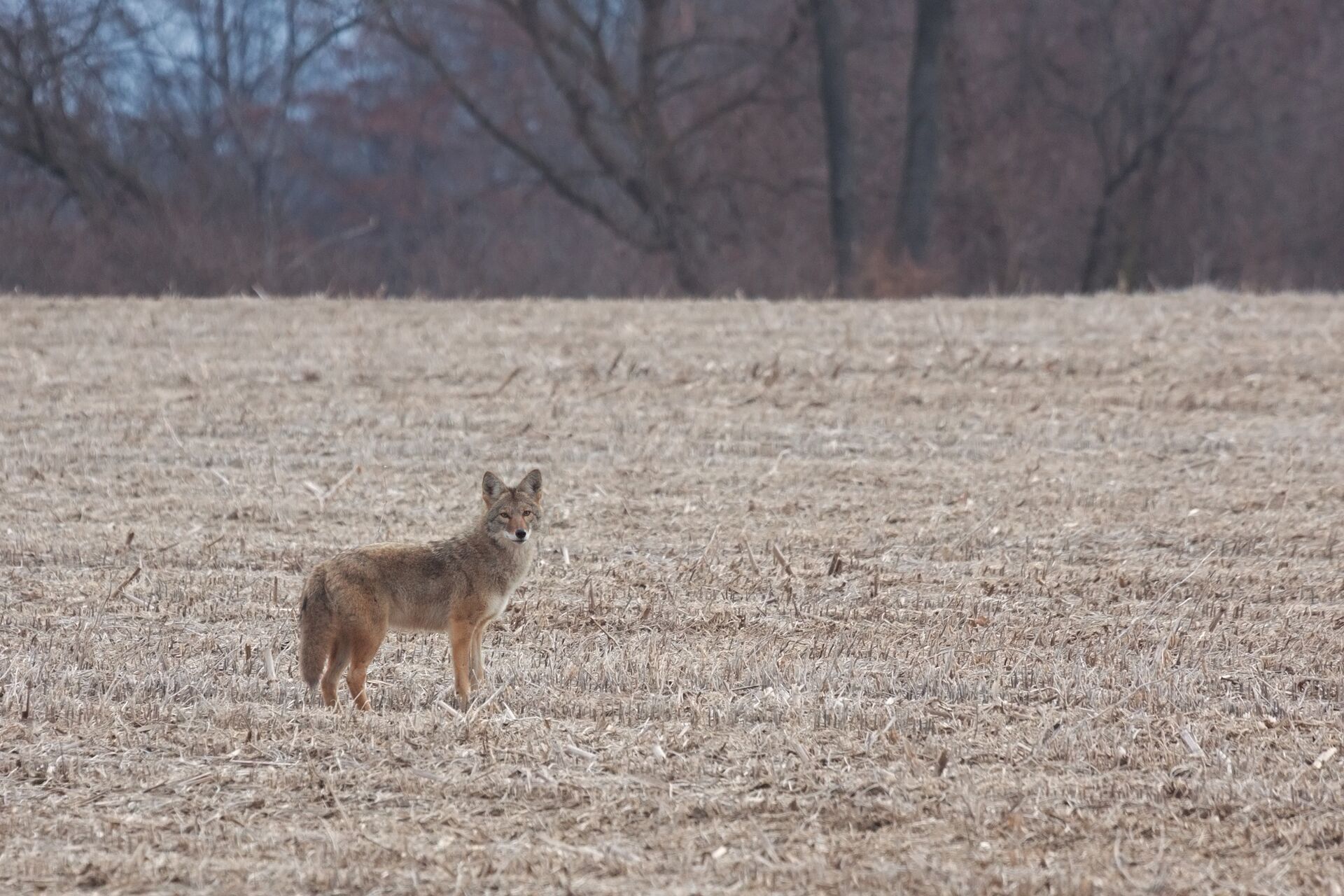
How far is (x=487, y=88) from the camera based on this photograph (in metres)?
42.9

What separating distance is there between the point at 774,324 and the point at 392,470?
827 cm

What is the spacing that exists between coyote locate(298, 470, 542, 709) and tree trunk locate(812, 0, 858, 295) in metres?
27.4

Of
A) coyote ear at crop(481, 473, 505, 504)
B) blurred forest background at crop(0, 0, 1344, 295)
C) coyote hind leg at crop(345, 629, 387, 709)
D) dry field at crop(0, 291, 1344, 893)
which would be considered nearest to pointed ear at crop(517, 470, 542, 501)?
coyote ear at crop(481, 473, 505, 504)

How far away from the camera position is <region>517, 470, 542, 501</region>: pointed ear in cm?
804

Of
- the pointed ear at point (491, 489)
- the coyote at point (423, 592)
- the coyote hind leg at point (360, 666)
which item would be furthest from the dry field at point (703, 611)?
the pointed ear at point (491, 489)

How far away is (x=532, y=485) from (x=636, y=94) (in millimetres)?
31887

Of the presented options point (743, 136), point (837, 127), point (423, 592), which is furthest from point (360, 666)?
point (743, 136)

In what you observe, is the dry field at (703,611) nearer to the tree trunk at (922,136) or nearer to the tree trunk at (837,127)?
the tree trunk at (922,136)

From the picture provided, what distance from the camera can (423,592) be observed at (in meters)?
7.58

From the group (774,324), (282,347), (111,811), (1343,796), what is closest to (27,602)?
(111,811)

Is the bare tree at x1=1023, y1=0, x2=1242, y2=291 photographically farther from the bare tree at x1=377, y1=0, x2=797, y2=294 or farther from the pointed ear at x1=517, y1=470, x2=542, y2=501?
the pointed ear at x1=517, y1=470, x2=542, y2=501

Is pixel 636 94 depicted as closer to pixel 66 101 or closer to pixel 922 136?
pixel 922 136

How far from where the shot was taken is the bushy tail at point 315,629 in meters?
7.18

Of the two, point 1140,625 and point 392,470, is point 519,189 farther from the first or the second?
point 1140,625
